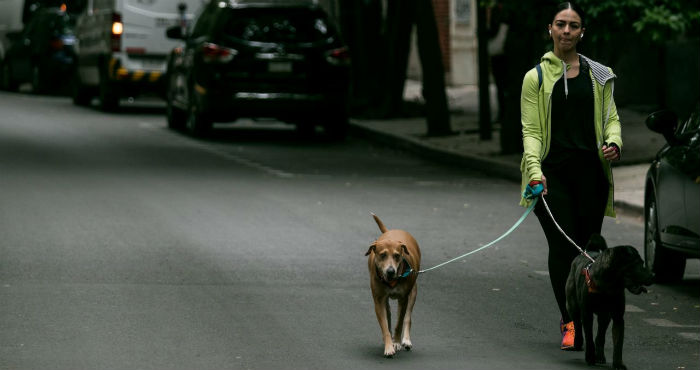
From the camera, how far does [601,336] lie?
7.21m

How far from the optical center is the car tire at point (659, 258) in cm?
1030

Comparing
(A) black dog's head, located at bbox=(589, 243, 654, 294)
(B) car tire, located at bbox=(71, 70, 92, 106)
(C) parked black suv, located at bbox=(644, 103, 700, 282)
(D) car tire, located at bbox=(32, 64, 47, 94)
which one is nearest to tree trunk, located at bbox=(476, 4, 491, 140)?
(B) car tire, located at bbox=(71, 70, 92, 106)

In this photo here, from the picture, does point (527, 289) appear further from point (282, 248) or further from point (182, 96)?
point (182, 96)

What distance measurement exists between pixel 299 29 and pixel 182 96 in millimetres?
2517

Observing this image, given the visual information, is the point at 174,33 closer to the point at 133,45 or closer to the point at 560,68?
the point at 133,45

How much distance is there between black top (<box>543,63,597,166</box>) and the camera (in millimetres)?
7633

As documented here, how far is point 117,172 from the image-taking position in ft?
57.3

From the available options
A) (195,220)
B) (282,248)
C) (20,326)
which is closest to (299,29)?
(195,220)

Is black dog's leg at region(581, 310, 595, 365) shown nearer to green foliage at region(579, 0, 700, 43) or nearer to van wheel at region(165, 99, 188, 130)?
green foliage at region(579, 0, 700, 43)

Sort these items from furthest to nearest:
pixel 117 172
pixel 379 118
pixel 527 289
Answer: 1. pixel 379 118
2. pixel 117 172
3. pixel 527 289

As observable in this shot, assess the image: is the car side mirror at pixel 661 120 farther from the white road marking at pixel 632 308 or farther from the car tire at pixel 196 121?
the car tire at pixel 196 121

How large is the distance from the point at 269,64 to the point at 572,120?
13729 mm

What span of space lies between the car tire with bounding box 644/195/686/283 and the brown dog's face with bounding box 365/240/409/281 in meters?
3.42

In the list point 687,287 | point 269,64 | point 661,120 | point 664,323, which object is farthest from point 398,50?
point 664,323
